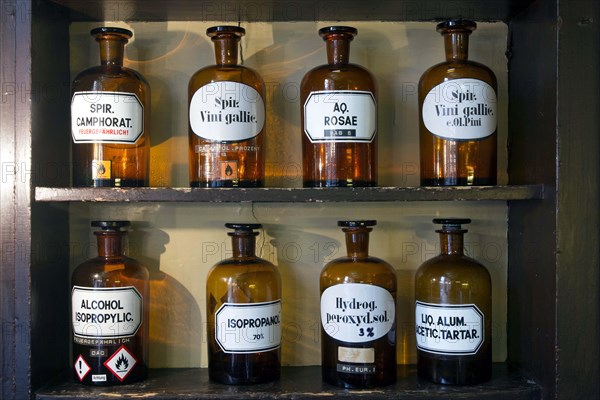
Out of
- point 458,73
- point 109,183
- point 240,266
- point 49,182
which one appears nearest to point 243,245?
point 240,266

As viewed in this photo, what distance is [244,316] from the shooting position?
3.93 ft

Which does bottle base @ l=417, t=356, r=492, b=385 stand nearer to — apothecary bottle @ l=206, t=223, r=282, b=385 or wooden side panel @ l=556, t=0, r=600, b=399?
wooden side panel @ l=556, t=0, r=600, b=399

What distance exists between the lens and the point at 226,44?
124 cm

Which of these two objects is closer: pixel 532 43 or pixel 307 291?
pixel 532 43

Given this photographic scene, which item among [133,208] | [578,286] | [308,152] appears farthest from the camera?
[133,208]

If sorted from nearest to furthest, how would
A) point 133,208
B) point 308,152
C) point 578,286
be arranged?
1. point 578,286
2. point 308,152
3. point 133,208

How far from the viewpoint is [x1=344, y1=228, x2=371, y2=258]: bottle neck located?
1229 mm

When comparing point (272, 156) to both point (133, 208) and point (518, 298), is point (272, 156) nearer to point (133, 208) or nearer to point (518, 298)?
point (133, 208)

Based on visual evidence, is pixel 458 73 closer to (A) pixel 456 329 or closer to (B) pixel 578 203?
(B) pixel 578 203

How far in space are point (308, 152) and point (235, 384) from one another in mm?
418

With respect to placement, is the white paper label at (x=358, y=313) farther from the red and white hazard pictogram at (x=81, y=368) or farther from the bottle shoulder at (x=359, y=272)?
the red and white hazard pictogram at (x=81, y=368)

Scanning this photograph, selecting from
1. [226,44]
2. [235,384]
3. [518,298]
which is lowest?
[235,384]

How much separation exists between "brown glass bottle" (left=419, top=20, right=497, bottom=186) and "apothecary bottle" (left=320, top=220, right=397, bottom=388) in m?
0.17

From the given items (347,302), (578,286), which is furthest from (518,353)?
(347,302)
